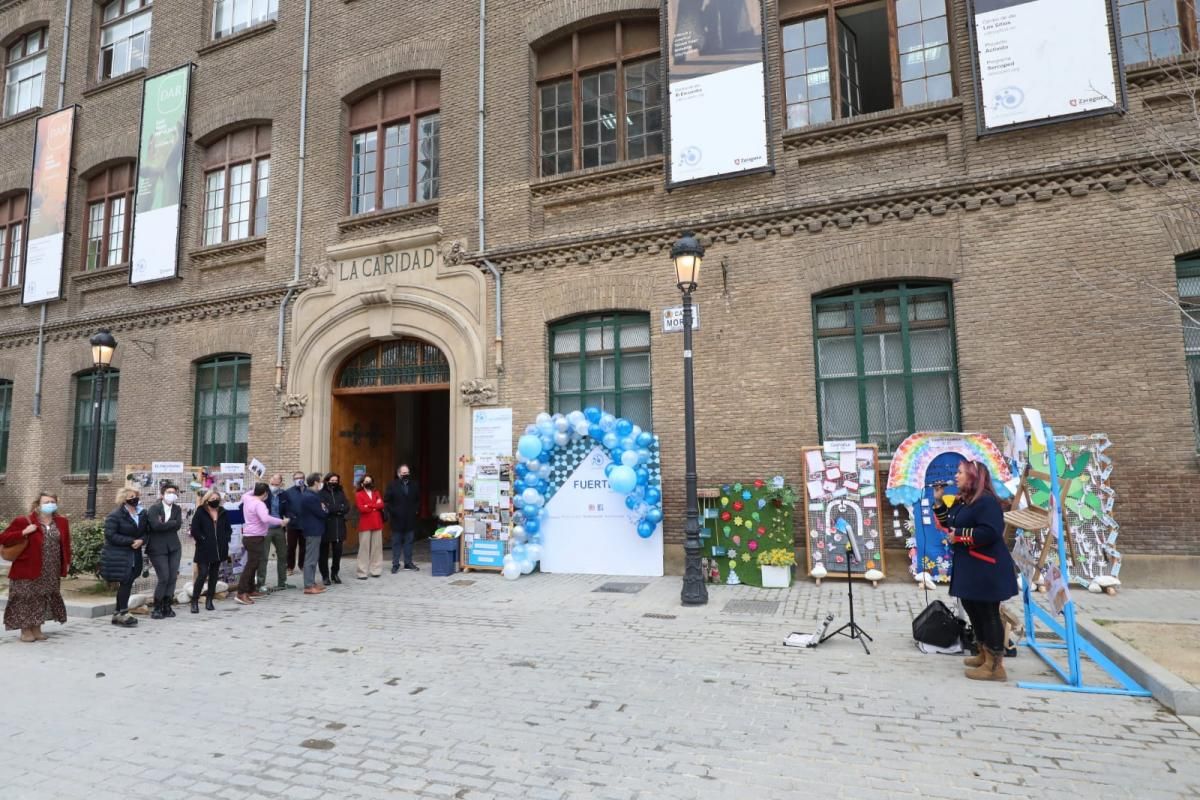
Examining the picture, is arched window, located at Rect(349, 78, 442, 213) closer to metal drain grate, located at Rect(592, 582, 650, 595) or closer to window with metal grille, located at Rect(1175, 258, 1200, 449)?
metal drain grate, located at Rect(592, 582, 650, 595)

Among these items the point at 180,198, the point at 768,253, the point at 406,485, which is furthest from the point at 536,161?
the point at 180,198

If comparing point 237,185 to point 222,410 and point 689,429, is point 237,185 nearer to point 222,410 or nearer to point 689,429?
point 222,410

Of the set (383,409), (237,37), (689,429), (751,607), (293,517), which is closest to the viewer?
(751,607)

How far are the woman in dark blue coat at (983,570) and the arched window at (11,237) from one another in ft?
73.9

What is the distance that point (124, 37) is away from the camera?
1762 centimetres

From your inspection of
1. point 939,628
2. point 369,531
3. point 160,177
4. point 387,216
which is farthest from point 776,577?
point 160,177

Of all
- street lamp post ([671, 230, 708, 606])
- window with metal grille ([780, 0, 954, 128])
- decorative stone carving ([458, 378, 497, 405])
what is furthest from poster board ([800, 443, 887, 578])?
decorative stone carving ([458, 378, 497, 405])

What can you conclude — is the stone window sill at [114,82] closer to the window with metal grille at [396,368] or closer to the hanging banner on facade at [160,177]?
the hanging banner on facade at [160,177]

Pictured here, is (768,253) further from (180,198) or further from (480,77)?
(180,198)

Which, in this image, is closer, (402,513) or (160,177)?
(402,513)

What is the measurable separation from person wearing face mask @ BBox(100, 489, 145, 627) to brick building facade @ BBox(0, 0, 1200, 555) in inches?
194

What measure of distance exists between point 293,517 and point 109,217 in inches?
465

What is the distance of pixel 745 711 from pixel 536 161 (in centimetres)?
1029

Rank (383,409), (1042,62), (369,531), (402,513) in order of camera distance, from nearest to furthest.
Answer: (1042,62) → (369,531) → (402,513) → (383,409)
